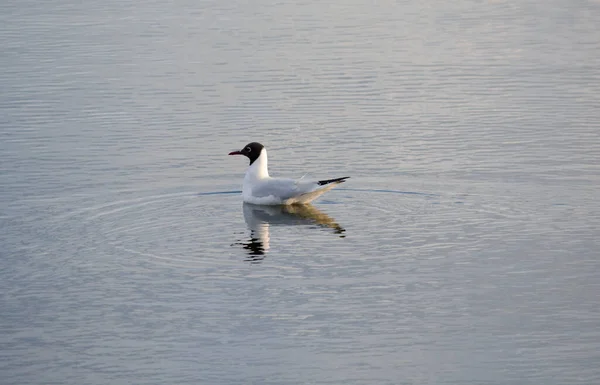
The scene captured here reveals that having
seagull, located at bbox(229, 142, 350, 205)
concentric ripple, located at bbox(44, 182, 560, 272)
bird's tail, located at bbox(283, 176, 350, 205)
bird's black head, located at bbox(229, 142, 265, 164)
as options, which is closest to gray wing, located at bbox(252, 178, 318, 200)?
seagull, located at bbox(229, 142, 350, 205)

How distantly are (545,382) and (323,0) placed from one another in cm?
3224

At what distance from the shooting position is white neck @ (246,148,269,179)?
18188mm

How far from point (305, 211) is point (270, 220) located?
2.62 feet

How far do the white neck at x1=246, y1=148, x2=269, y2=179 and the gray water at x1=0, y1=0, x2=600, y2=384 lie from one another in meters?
0.47

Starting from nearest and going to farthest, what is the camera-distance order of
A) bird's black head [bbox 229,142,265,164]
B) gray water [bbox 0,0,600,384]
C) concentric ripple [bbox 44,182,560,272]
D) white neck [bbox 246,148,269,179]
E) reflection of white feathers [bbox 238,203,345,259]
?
gray water [bbox 0,0,600,384]
concentric ripple [bbox 44,182,560,272]
reflection of white feathers [bbox 238,203,345,259]
white neck [bbox 246,148,269,179]
bird's black head [bbox 229,142,265,164]

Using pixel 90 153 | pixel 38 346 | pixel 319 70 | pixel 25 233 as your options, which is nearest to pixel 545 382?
pixel 38 346

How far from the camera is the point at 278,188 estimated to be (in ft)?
58.5

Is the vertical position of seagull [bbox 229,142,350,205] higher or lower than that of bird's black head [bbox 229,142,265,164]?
lower

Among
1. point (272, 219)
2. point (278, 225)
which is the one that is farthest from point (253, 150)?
point (278, 225)

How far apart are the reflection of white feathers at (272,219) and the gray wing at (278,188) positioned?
198 millimetres

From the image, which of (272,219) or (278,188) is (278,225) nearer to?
(272,219)

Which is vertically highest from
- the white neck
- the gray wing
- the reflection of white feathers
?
the white neck

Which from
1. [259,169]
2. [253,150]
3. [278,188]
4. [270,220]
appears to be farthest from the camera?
[253,150]

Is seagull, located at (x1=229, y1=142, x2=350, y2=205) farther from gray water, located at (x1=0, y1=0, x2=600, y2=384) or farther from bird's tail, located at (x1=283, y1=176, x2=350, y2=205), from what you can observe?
gray water, located at (x1=0, y1=0, x2=600, y2=384)
